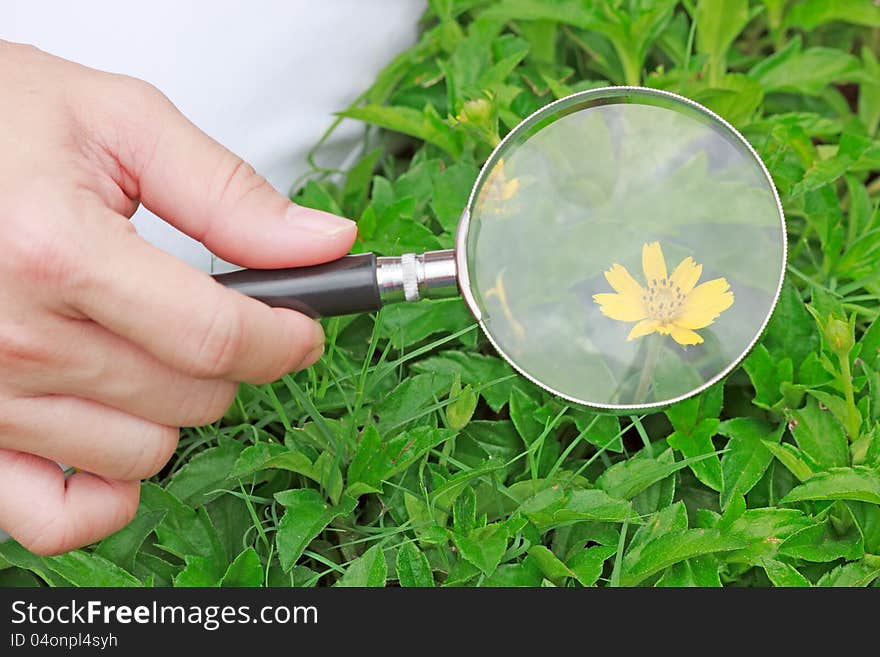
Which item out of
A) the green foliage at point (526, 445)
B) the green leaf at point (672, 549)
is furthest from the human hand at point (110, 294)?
the green leaf at point (672, 549)

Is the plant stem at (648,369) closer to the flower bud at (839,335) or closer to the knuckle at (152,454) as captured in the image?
the flower bud at (839,335)

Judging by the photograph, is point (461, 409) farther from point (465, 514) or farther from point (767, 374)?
point (767, 374)

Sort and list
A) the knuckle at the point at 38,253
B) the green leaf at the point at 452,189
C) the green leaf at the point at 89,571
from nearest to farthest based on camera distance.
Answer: the knuckle at the point at 38,253 < the green leaf at the point at 89,571 < the green leaf at the point at 452,189

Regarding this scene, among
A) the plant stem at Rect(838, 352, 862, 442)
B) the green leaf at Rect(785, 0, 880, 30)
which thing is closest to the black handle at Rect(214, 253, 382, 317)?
the plant stem at Rect(838, 352, 862, 442)

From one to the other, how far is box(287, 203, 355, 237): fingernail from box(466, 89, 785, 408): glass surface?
157 millimetres

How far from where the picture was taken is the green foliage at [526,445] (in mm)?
1105

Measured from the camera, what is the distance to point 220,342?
955 millimetres

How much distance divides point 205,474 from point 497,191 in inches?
19.9

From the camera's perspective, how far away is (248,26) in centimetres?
142

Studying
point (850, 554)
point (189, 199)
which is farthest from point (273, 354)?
point (850, 554)

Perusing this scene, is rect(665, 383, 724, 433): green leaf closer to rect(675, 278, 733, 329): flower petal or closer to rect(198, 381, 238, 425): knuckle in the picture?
rect(675, 278, 733, 329): flower petal

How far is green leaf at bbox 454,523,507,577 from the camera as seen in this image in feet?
3.46

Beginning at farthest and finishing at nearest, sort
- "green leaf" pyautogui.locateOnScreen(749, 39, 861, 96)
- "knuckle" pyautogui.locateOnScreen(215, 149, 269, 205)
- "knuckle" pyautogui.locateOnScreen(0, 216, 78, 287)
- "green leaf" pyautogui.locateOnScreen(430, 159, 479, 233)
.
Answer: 1. "green leaf" pyautogui.locateOnScreen(749, 39, 861, 96)
2. "green leaf" pyautogui.locateOnScreen(430, 159, 479, 233)
3. "knuckle" pyautogui.locateOnScreen(215, 149, 269, 205)
4. "knuckle" pyautogui.locateOnScreen(0, 216, 78, 287)
